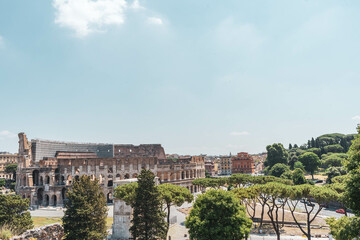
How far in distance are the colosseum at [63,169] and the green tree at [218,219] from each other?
4395cm

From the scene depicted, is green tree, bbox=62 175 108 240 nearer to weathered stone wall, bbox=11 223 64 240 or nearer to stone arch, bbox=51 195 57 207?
weathered stone wall, bbox=11 223 64 240

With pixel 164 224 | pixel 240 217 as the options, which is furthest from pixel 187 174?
pixel 240 217

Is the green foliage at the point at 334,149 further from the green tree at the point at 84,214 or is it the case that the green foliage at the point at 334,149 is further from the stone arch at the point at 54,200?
the green tree at the point at 84,214

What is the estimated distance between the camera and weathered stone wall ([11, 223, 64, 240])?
22.6 m

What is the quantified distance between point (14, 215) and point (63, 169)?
36439 mm

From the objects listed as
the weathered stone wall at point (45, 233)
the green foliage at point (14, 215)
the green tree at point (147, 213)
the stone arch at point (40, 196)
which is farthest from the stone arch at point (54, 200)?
the green tree at point (147, 213)

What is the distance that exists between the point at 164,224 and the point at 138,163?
133 ft

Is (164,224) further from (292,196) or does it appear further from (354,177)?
(354,177)

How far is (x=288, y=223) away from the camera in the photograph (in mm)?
38781

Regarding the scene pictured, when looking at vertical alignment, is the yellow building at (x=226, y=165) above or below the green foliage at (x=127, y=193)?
below

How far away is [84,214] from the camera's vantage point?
23422 mm

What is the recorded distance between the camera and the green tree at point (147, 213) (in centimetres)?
2477

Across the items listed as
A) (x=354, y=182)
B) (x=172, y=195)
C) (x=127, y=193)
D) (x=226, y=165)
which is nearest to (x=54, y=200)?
(x=127, y=193)

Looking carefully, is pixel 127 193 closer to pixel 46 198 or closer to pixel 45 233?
pixel 45 233
